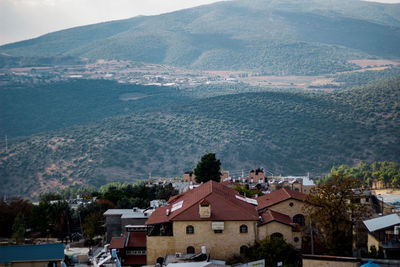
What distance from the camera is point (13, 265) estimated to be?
31422 mm

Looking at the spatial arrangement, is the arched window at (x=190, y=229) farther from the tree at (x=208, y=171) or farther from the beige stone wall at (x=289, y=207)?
the tree at (x=208, y=171)

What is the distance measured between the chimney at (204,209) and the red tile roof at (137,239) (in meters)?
4.47

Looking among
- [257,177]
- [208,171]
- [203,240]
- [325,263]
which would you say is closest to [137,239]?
[203,240]

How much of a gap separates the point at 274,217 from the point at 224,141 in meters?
89.6

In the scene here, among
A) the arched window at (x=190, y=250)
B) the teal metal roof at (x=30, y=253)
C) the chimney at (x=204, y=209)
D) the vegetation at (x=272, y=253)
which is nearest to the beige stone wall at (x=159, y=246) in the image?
the arched window at (x=190, y=250)

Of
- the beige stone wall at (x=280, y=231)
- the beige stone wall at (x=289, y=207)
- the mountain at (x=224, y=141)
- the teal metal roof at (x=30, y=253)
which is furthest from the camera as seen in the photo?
the mountain at (x=224, y=141)

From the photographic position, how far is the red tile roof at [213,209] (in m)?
33.9

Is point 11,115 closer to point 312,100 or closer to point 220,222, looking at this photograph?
point 312,100

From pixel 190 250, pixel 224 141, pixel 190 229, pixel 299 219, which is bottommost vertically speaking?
pixel 224 141

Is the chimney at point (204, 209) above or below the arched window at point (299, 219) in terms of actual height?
above

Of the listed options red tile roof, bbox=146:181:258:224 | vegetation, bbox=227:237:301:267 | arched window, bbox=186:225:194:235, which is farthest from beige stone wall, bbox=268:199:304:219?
arched window, bbox=186:225:194:235

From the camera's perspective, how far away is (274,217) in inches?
1364

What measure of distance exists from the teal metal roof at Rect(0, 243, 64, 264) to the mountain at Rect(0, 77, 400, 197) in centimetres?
7210

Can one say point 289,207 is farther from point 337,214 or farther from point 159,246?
point 159,246
